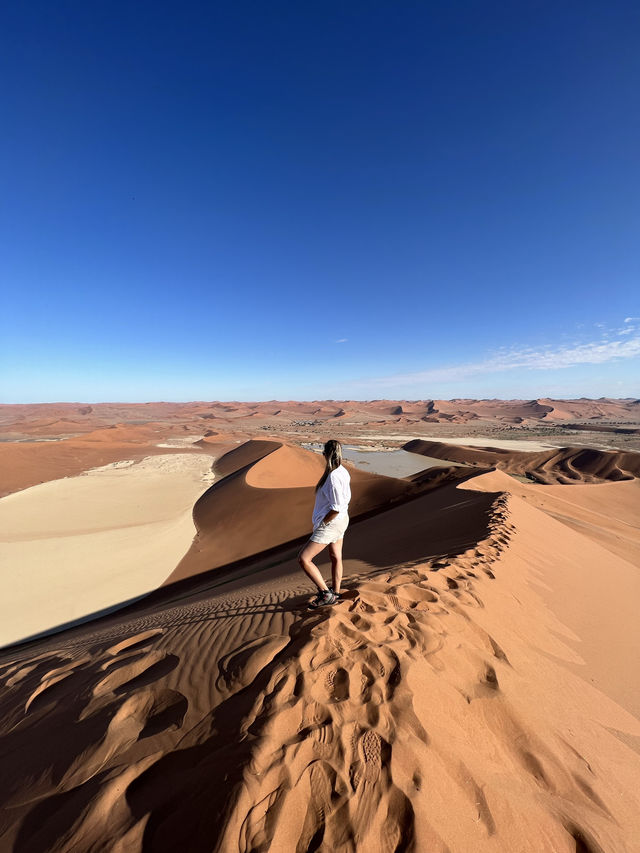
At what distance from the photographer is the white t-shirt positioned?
3.32 meters

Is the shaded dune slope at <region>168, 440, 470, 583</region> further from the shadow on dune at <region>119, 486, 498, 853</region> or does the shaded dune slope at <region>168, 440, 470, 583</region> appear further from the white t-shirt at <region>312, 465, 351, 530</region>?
the shadow on dune at <region>119, 486, 498, 853</region>

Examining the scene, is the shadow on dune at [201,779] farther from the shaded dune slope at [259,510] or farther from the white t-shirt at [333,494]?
the shaded dune slope at [259,510]

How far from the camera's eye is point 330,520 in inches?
132

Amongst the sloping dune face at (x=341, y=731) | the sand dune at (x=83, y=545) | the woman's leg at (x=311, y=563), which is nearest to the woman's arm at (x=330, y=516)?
the woman's leg at (x=311, y=563)

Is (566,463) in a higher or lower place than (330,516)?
lower

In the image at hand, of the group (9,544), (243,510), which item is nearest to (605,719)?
(243,510)

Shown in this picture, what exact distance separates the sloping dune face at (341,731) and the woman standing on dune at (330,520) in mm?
209

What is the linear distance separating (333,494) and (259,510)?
35.5 feet

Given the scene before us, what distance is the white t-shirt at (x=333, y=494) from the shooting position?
332 cm

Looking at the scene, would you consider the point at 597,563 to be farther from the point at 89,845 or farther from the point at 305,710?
the point at 89,845

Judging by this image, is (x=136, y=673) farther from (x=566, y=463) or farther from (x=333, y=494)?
(x=566, y=463)

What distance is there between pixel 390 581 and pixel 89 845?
3.02 metres

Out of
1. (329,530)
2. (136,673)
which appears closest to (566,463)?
(329,530)

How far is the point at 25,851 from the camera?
1.60m
